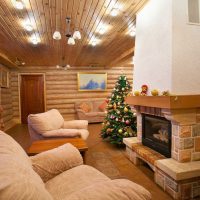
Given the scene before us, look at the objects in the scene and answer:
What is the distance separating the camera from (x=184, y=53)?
233 cm

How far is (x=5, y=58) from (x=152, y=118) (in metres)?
4.80

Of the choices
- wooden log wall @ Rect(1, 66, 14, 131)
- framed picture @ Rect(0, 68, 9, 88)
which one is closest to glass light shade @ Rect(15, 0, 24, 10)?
framed picture @ Rect(0, 68, 9, 88)

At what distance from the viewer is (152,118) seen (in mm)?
3000

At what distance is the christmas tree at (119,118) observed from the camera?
4.01 m

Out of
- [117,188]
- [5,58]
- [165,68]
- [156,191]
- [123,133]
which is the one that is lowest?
[156,191]

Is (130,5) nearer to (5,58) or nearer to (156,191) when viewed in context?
(156,191)

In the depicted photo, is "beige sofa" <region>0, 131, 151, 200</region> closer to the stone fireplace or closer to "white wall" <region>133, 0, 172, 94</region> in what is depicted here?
the stone fireplace

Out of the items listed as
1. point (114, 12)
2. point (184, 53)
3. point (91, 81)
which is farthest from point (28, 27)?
point (91, 81)

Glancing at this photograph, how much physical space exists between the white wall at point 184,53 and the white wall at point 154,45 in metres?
0.07

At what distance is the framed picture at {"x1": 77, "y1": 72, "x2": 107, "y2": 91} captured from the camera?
7918mm

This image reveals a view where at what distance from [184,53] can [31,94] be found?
675 cm

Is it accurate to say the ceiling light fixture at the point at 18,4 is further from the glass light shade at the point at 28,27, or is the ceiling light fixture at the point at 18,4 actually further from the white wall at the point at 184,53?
the white wall at the point at 184,53

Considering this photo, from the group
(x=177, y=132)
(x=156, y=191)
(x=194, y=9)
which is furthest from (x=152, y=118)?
(x=194, y=9)

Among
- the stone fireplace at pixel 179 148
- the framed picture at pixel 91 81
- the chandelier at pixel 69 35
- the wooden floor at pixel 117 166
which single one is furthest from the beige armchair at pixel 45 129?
the framed picture at pixel 91 81
